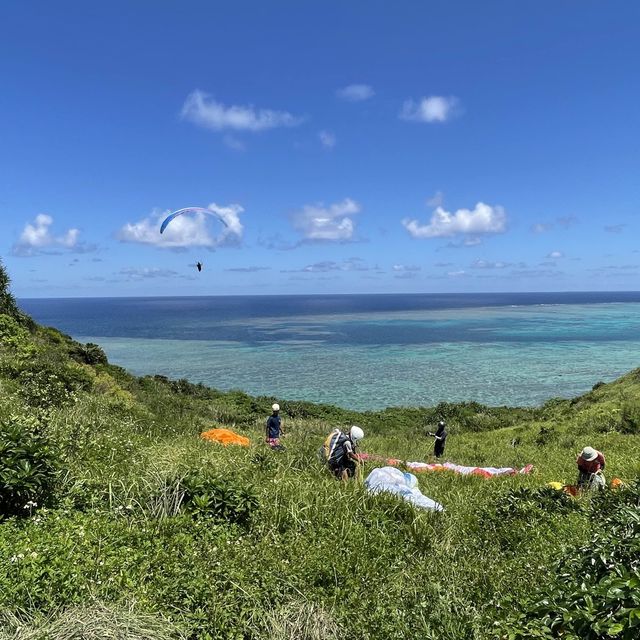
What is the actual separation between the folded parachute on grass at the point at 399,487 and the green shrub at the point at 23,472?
476 centimetres

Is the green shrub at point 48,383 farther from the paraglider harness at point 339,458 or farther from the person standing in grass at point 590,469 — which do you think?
the person standing in grass at point 590,469

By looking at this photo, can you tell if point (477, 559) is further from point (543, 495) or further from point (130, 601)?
point (130, 601)

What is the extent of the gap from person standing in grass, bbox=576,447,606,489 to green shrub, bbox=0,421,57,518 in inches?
355

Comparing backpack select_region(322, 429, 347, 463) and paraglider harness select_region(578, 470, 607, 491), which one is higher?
backpack select_region(322, 429, 347, 463)

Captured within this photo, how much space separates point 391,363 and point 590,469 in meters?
51.3

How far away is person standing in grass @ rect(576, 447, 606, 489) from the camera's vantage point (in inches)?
355

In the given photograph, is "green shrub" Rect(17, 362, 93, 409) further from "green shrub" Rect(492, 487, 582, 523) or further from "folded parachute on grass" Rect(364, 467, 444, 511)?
"green shrub" Rect(492, 487, 582, 523)

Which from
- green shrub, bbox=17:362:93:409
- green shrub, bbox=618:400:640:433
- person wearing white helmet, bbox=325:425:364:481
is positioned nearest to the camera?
person wearing white helmet, bbox=325:425:364:481

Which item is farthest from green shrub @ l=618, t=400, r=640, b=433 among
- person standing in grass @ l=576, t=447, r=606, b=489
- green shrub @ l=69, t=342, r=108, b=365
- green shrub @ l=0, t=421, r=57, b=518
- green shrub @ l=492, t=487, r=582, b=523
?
green shrub @ l=69, t=342, r=108, b=365

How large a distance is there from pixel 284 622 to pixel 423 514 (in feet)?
10.5

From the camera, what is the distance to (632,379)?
32156 millimetres

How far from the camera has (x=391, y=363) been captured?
60344mm

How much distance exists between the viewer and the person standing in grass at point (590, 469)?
902cm

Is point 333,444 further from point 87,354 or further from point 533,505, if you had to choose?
point 87,354
